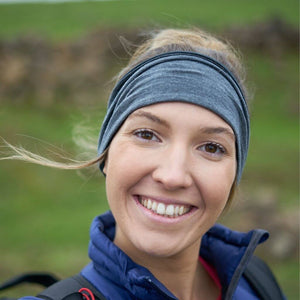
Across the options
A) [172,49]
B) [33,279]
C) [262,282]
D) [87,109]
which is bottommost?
[33,279]

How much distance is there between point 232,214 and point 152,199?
634 cm

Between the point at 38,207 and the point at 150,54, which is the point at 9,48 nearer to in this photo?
the point at 38,207

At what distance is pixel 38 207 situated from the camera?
9.90 m

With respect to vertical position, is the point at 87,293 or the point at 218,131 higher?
the point at 218,131

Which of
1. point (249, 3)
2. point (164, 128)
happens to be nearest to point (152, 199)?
point (164, 128)

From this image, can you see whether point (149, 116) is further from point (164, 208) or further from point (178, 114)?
point (164, 208)

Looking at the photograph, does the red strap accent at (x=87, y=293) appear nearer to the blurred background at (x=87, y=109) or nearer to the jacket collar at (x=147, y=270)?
the jacket collar at (x=147, y=270)

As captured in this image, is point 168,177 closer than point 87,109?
Yes

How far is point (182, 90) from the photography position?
2.33 meters

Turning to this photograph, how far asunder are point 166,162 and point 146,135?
21cm

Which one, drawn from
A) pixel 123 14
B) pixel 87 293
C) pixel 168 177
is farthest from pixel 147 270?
pixel 123 14

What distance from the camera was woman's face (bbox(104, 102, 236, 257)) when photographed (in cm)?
224

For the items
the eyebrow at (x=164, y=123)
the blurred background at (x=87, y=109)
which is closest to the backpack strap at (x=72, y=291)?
the eyebrow at (x=164, y=123)

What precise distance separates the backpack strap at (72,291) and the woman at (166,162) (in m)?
0.06
